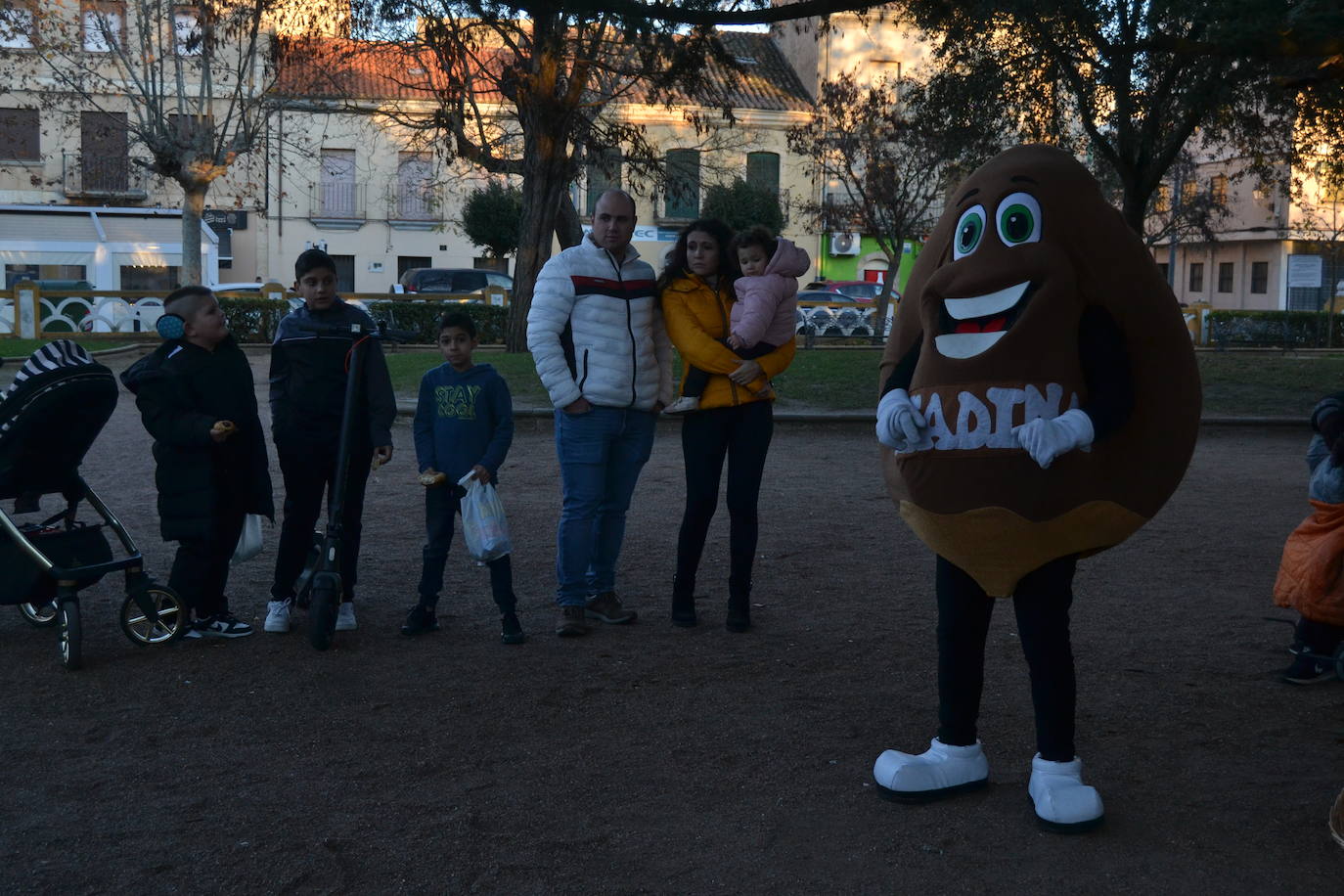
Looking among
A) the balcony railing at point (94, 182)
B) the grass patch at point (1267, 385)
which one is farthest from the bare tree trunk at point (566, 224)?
the balcony railing at point (94, 182)

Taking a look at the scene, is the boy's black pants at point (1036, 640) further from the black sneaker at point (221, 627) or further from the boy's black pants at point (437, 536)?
the black sneaker at point (221, 627)

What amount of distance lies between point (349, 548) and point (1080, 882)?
356cm

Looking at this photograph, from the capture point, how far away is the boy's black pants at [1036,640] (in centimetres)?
358

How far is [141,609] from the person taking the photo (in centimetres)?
532

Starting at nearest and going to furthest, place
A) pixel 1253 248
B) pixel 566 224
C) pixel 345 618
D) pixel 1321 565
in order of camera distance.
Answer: pixel 1321 565
pixel 345 618
pixel 566 224
pixel 1253 248

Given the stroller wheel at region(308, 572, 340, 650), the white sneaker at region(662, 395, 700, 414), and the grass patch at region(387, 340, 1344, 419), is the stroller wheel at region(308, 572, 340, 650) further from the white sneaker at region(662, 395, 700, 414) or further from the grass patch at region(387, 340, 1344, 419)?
the grass patch at region(387, 340, 1344, 419)

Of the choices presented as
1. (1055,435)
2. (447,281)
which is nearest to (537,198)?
(1055,435)

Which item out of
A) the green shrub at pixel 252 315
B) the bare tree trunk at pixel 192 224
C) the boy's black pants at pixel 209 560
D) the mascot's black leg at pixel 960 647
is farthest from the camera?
the bare tree trunk at pixel 192 224

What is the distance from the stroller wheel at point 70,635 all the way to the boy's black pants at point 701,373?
2.55m

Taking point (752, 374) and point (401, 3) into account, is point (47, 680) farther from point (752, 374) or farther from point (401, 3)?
point (401, 3)

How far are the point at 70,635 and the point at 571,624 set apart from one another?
6.35ft

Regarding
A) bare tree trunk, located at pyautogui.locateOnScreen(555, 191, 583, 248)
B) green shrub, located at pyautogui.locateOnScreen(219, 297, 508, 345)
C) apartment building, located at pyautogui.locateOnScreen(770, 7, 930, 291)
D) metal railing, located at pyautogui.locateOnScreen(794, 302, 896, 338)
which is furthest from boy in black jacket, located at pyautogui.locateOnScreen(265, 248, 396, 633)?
apartment building, located at pyautogui.locateOnScreen(770, 7, 930, 291)

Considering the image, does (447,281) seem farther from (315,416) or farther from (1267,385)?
(315,416)

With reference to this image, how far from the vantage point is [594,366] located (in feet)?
18.3
